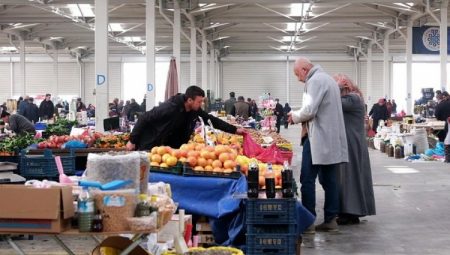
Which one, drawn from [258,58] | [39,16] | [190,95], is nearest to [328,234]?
[190,95]

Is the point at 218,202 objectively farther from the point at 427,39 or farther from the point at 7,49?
the point at 7,49

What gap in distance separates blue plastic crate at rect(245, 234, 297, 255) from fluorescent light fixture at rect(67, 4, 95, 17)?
20.7 meters

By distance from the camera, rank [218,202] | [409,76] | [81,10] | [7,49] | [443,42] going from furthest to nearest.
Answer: [7,49]
[409,76]
[81,10]
[443,42]
[218,202]

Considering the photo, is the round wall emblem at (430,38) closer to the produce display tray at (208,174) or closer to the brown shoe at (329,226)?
the brown shoe at (329,226)

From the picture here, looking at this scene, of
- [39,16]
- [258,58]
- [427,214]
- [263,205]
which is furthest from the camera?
[258,58]

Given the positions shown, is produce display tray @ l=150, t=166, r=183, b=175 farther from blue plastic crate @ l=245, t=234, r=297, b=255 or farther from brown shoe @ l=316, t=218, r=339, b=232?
brown shoe @ l=316, t=218, r=339, b=232

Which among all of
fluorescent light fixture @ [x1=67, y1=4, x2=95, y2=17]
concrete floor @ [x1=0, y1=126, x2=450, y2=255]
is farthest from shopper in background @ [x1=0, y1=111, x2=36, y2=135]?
fluorescent light fixture @ [x1=67, y1=4, x2=95, y2=17]

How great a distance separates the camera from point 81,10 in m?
26.6

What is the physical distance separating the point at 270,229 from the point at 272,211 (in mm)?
175

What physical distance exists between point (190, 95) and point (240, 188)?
1.40m

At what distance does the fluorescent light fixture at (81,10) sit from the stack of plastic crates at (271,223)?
2067 centimetres

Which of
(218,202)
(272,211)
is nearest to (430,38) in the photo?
(218,202)

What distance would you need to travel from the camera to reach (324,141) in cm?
762

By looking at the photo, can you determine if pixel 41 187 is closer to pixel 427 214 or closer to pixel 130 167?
pixel 130 167
